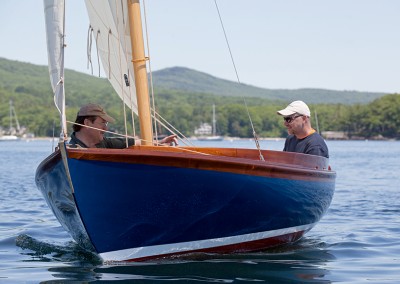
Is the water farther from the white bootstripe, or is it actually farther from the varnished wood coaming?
the varnished wood coaming

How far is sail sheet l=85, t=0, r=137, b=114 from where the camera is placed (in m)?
10.0

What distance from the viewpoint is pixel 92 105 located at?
30.3 feet

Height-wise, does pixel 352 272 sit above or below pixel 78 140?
below

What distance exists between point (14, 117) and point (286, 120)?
192064mm

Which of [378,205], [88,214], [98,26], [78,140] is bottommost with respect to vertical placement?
[378,205]

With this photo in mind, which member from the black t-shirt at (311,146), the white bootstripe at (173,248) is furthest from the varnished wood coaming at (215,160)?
the white bootstripe at (173,248)

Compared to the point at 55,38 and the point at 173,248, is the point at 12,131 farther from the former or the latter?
the point at 55,38

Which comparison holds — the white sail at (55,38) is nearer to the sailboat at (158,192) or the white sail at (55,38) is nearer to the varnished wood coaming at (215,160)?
the sailboat at (158,192)

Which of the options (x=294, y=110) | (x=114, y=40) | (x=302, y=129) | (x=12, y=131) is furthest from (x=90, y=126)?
(x=12, y=131)

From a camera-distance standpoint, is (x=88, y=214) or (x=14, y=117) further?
(x=14, y=117)

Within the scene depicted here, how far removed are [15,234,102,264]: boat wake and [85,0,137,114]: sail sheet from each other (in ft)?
6.00

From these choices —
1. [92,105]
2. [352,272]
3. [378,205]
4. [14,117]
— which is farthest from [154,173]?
[14,117]

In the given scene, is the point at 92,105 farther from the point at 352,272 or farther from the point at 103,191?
the point at 352,272

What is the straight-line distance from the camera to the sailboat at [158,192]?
8.09 m
